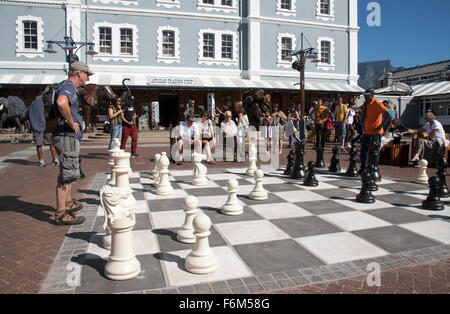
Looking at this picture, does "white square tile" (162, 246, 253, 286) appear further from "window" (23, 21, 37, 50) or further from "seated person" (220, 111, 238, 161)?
"window" (23, 21, 37, 50)

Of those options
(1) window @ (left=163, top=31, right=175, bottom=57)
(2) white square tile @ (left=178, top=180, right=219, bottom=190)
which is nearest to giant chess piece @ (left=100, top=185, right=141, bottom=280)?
(2) white square tile @ (left=178, top=180, right=219, bottom=190)

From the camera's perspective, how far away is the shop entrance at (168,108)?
23562mm

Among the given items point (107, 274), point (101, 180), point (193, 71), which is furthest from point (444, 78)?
point (107, 274)

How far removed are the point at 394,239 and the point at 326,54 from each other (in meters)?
24.6

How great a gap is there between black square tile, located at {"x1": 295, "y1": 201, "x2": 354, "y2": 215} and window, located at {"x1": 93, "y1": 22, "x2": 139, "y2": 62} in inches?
762

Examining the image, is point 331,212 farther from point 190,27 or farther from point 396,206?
Answer: point 190,27

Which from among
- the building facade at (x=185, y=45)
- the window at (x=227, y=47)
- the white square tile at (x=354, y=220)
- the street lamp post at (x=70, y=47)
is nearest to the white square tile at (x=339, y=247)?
the white square tile at (x=354, y=220)

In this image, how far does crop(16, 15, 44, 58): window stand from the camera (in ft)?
67.1

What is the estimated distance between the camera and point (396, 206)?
505 centimetres

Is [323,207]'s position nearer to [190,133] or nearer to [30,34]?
[190,133]

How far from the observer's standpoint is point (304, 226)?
418cm

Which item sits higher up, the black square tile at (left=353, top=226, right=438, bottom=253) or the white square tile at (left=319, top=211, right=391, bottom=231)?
the white square tile at (left=319, top=211, right=391, bottom=231)
